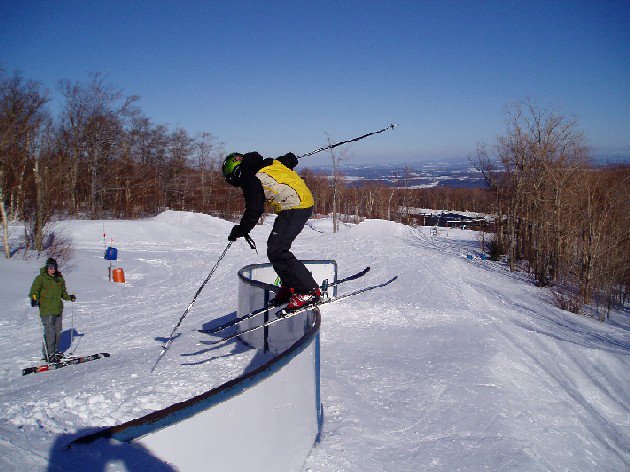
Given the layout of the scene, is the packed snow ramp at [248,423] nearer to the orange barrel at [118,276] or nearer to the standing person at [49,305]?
the standing person at [49,305]

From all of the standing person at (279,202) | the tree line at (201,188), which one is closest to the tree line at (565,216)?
the tree line at (201,188)

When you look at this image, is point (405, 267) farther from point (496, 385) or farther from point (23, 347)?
point (23, 347)

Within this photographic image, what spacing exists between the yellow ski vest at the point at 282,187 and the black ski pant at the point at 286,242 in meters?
0.11

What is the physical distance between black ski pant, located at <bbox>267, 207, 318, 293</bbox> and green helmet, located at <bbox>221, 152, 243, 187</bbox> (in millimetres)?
707

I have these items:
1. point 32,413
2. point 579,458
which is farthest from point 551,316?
point 32,413

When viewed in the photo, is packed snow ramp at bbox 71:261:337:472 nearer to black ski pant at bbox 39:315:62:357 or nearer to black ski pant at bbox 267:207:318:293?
black ski pant at bbox 267:207:318:293

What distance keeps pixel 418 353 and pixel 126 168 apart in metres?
37.0

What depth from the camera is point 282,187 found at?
16.2ft

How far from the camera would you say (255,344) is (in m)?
6.63

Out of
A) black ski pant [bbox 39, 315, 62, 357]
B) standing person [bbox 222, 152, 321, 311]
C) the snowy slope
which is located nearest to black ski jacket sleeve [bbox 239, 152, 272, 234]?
standing person [bbox 222, 152, 321, 311]

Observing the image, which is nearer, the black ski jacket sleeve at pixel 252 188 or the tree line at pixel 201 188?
the black ski jacket sleeve at pixel 252 188

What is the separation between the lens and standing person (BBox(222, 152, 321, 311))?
4.86 m

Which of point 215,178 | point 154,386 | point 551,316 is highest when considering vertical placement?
point 215,178

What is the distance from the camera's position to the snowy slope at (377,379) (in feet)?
13.3
